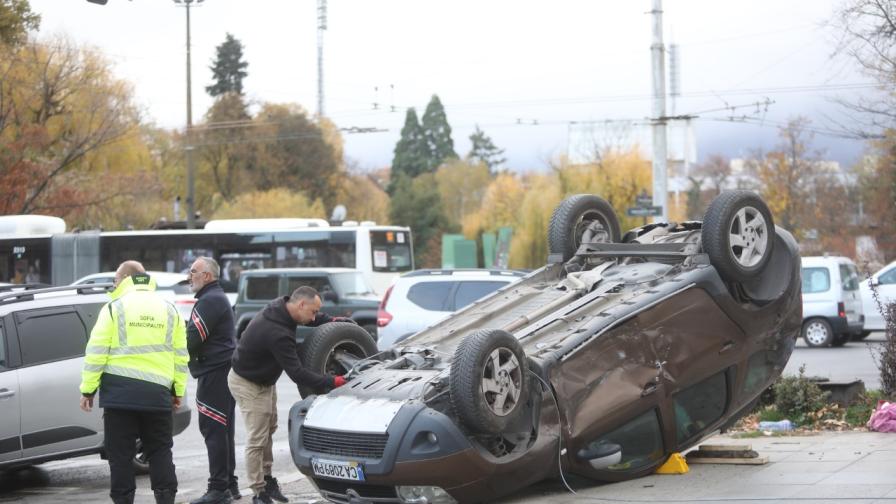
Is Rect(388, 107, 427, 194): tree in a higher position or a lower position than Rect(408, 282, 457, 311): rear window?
higher

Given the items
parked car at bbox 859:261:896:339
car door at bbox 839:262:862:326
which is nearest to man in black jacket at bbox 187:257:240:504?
car door at bbox 839:262:862:326

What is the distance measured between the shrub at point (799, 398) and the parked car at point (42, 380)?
20.9ft

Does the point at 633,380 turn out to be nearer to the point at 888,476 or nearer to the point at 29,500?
the point at 888,476

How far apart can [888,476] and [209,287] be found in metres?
5.18

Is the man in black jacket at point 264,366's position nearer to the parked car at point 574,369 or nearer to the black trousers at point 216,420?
the black trousers at point 216,420

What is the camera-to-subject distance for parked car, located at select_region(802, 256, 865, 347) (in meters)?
23.3

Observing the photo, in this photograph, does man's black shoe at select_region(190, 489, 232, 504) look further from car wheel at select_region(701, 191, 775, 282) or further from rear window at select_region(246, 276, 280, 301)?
rear window at select_region(246, 276, 280, 301)

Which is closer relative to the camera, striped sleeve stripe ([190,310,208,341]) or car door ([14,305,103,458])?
striped sleeve stripe ([190,310,208,341])

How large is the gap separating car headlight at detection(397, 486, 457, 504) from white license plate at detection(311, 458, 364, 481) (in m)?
0.28

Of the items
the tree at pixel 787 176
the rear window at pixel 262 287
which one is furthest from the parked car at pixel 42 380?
the tree at pixel 787 176

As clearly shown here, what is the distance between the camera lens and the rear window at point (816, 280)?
23.5 meters

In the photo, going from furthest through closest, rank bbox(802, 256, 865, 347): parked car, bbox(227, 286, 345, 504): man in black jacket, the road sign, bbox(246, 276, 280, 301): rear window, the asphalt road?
the road sign
bbox(246, 276, 280, 301): rear window
bbox(802, 256, 865, 347): parked car
the asphalt road
bbox(227, 286, 345, 504): man in black jacket

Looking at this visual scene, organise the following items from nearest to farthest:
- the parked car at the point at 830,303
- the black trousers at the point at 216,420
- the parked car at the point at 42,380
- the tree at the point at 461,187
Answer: the black trousers at the point at 216,420 → the parked car at the point at 42,380 → the parked car at the point at 830,303 → the tree at the point at 461,187

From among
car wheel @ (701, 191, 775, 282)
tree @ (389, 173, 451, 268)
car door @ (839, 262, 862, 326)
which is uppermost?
tree @ (389, 173, 451, 268)
